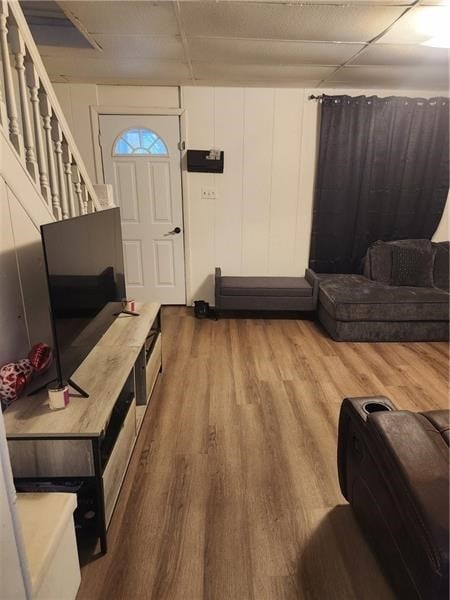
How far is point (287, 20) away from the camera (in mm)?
2156

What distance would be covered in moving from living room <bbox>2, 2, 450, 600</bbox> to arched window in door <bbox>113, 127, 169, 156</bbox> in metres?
0.08

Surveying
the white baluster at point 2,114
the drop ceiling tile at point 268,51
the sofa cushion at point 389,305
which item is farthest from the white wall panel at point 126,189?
the white baluster at point 2,114

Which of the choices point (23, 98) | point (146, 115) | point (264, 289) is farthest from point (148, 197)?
point (23, 98)

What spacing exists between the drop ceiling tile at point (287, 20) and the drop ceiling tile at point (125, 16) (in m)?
0.11

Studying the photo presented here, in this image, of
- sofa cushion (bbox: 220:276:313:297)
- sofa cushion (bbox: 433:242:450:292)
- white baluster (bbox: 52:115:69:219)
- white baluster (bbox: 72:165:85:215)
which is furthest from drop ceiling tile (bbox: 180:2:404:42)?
sofa cushion (bbox: 433:242:450:292)

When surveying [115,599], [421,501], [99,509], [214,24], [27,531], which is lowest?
[115,599]

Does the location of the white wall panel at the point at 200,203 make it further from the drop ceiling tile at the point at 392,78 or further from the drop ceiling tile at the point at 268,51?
the drop ceiling tile at the point at 392,78

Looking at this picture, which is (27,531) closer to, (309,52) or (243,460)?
(243,460)

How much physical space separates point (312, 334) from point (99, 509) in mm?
2779

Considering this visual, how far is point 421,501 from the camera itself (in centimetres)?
102

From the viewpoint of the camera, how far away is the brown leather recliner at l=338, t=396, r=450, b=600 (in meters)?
0.98

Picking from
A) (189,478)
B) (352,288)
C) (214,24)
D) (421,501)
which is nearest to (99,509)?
(189,478)

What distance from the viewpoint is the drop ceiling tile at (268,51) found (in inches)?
99.7

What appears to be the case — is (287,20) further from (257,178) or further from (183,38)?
(257,178)
